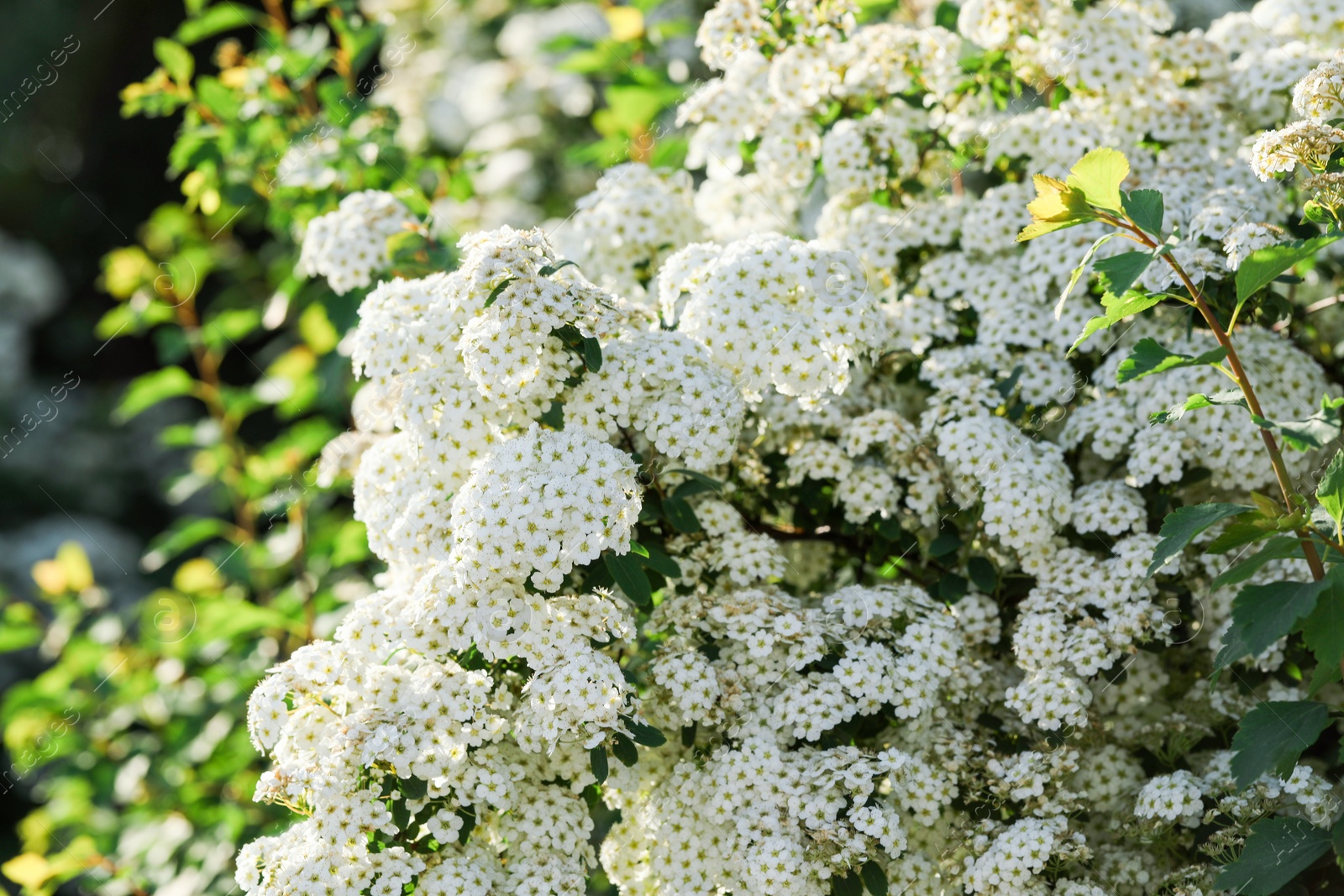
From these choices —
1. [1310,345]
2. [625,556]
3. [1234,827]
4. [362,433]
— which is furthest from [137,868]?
[1310,345]

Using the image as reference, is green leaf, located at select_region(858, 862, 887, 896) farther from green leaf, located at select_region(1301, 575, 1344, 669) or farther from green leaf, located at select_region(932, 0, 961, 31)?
green leaf, located at select_region(932, 0, 961, 31)

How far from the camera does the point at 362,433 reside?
3.41 meters

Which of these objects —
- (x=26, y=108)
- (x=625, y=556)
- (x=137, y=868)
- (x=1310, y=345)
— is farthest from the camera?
(x=26, y=108)

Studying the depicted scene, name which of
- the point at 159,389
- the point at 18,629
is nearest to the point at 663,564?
the point at 159,389

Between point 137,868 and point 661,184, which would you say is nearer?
point 661,184

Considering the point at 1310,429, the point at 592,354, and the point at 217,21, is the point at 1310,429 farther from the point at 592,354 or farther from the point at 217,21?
the point at 217,21

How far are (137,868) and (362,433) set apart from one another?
65.5 inches

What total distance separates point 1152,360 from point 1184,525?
299 mm

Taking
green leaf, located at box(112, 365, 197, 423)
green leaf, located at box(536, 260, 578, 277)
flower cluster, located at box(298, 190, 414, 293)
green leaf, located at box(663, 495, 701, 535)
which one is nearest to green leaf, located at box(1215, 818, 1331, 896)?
green leaf, located at box(663, 495, 701, 535)

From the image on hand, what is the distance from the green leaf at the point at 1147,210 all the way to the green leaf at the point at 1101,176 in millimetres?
34

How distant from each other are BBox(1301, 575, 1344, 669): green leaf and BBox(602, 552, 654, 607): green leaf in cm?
117

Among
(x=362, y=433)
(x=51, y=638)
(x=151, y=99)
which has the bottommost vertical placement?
(x=51, y=638)

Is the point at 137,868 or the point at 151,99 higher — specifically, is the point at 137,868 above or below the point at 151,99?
below

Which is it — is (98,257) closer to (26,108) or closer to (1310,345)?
(26,108)
